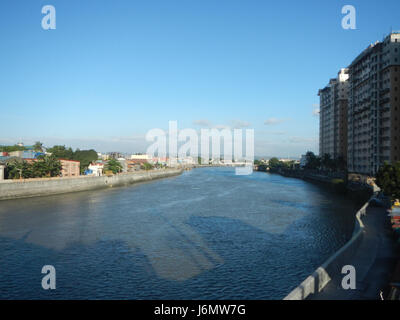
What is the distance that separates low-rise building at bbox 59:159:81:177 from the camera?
8481 cm

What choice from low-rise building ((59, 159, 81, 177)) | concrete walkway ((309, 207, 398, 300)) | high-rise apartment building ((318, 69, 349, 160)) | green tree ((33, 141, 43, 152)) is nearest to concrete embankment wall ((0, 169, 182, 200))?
low-rise building ((59, 159, 81, 177))

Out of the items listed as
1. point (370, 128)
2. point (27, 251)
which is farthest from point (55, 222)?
point (370, 128)

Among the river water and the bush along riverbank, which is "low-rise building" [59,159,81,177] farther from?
the bush along riverbank

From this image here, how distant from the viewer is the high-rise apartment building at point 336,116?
100812mm

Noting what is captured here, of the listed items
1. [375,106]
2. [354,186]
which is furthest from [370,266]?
[375,106]

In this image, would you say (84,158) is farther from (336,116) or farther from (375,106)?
(375,106)

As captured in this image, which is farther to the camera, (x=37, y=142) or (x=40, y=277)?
(x=37, y=142)

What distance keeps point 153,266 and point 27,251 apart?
9372mm

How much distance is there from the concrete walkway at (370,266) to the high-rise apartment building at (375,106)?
156ft

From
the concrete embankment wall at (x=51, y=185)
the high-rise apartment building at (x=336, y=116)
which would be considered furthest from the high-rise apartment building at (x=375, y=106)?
the concrete embankment wall at (x=51, y=185)

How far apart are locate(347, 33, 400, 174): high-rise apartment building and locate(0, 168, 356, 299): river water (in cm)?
3090

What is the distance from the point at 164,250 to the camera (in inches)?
933
